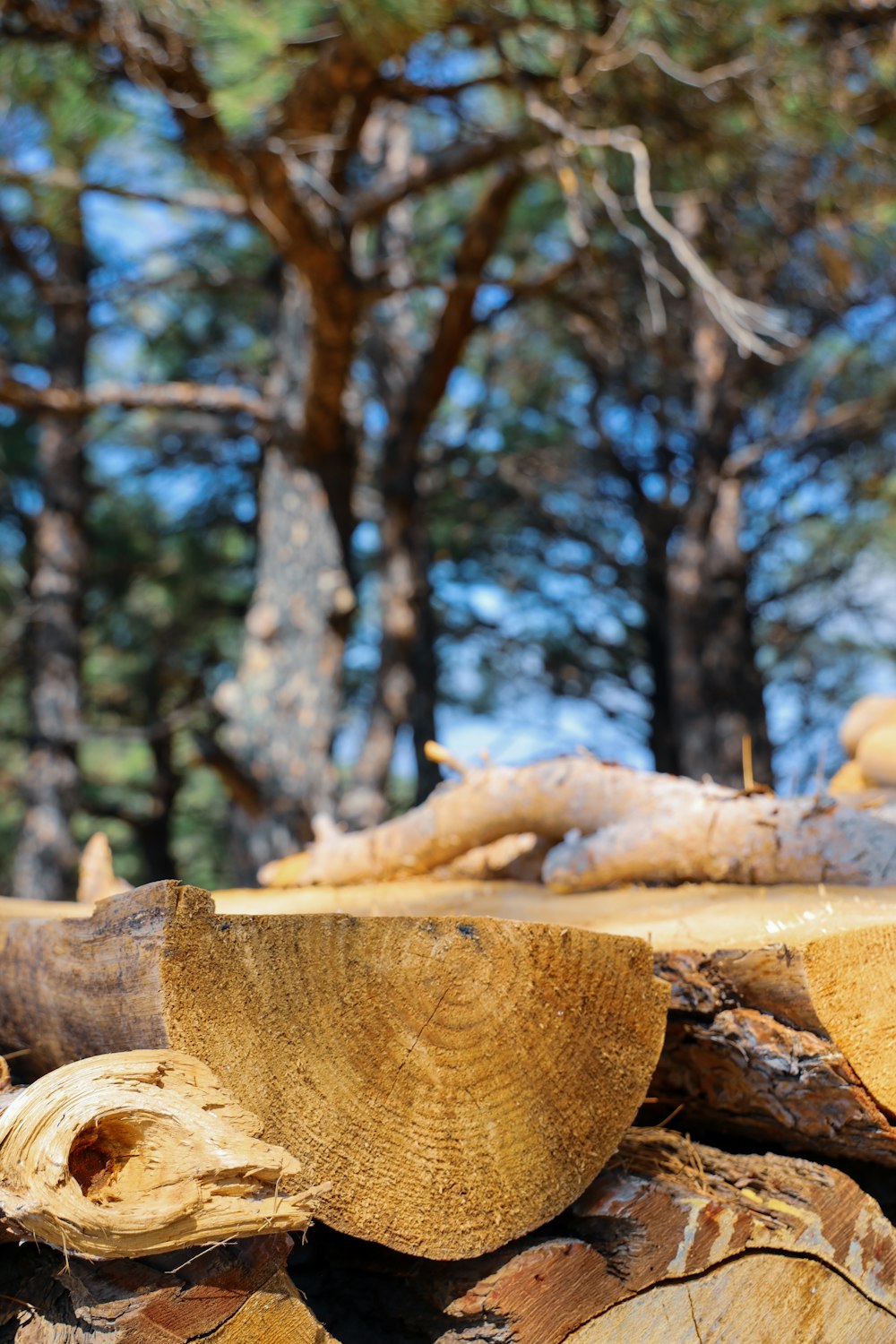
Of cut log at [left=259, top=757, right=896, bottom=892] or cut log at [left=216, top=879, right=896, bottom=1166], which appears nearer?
cut log at [left=216, top=879, right=896, bottom=1166]

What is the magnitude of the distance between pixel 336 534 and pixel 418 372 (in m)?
1.78

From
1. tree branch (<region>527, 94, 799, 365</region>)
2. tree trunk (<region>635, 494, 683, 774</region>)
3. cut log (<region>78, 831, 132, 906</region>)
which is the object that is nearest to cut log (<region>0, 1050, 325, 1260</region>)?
cut log (<region>78, 831, 132, 906</region>)

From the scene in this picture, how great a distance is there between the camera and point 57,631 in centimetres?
708

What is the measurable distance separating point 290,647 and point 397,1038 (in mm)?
4062

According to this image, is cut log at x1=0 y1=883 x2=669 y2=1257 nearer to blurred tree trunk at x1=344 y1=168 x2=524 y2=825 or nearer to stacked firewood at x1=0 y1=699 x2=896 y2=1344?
stacked firewood at x1=0 y1=699 x2=896 y2=1344

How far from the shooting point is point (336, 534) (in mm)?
5191

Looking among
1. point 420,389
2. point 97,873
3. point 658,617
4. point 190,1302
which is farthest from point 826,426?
point 190,1302

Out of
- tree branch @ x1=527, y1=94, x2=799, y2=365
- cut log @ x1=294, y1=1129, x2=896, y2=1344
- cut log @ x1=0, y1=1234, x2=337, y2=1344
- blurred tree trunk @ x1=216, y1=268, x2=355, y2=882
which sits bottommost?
cut log @ x1=294, y1=1129, x2=896, y2=1344

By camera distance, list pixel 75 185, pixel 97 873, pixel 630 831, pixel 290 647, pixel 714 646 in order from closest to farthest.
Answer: pixel 630 831, pixel 97 873, pixel 75 185, pixel 290 647, pixel 714 646

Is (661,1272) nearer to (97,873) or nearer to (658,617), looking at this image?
(97,873)

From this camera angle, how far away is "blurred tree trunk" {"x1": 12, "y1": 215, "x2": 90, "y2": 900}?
6566 mm

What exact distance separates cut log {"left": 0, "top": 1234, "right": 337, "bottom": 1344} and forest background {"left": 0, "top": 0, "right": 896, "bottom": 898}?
1352 mm

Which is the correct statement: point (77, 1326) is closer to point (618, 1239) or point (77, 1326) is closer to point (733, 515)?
point (618, 1239)

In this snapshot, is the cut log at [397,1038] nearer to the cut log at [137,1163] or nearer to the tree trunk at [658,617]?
the cut log at [137,1163]
